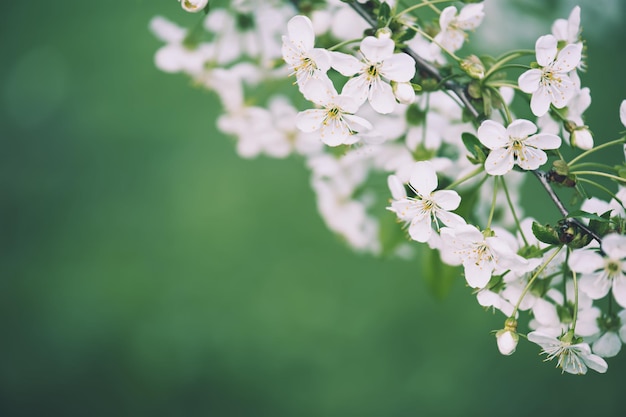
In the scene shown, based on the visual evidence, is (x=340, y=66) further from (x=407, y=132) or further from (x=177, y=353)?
(x=177, y=353)

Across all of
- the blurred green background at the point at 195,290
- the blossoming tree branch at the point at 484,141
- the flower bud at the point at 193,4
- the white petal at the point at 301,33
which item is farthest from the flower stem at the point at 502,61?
the blurred green background at the point at 195,290

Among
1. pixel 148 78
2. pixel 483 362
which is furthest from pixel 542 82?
pixel 148 78

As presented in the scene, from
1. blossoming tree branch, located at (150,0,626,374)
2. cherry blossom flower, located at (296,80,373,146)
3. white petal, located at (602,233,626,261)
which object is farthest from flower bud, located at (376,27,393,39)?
white petal, located at (602,233,626,261)

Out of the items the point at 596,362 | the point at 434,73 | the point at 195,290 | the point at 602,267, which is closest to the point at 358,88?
the point at 434,73

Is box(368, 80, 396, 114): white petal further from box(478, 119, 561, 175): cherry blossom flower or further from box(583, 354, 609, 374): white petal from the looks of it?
box(583, 354, 609, 374): white petal

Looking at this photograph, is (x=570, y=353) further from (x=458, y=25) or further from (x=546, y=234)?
(x=458, y=25)

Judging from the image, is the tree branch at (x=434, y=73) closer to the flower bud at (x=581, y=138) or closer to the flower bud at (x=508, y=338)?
the flower bud at (x=581, y=138)
